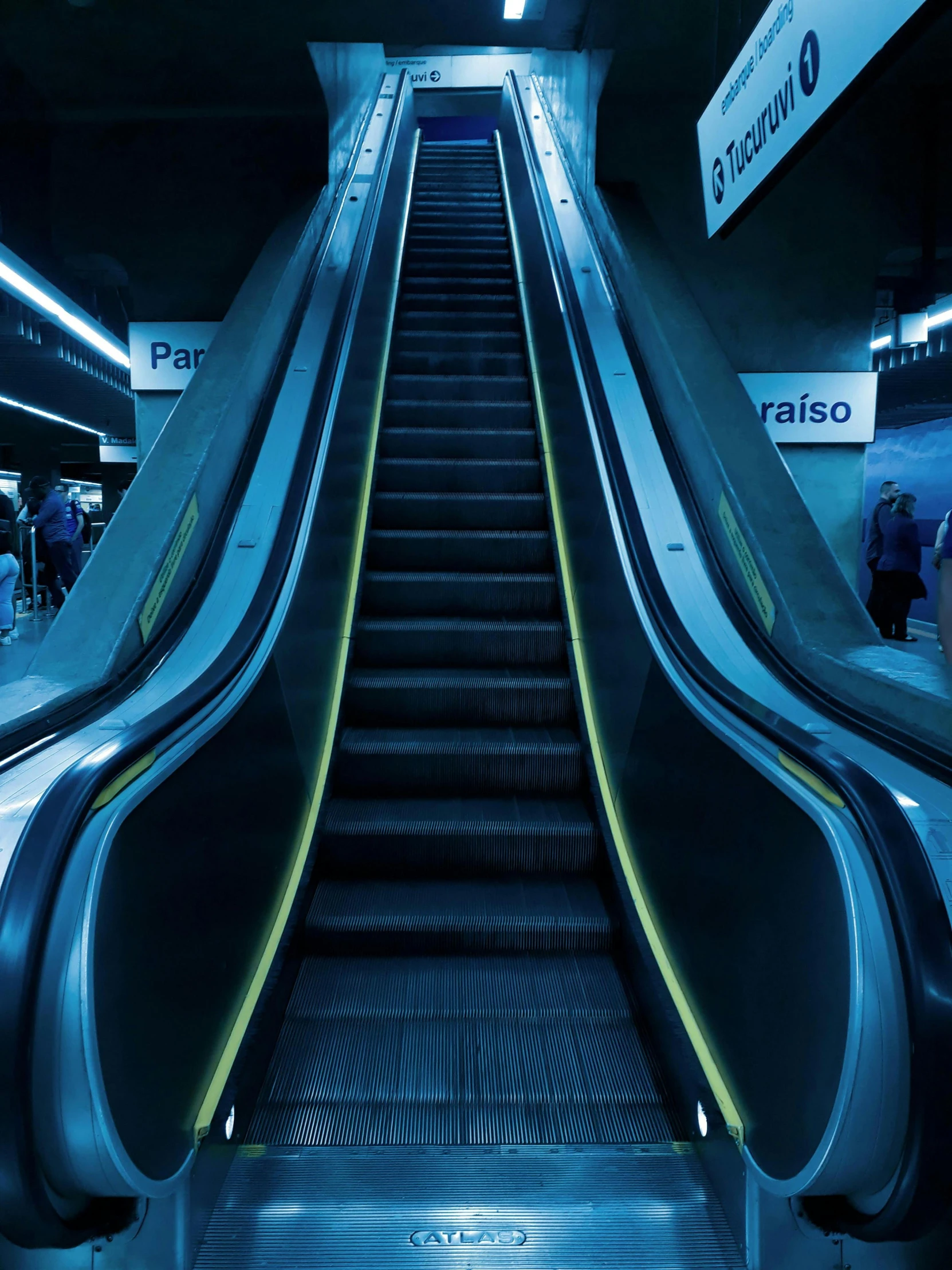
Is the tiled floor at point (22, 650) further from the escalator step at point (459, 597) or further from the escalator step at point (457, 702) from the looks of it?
the escalator step at point (457, 702)

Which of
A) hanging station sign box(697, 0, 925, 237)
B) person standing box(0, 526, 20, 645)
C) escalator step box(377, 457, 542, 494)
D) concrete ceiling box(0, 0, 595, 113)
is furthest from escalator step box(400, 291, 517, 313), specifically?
person standing box(0, 526, 20, 645)

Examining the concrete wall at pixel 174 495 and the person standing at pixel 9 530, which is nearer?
the concrete wall at pixel 174 495

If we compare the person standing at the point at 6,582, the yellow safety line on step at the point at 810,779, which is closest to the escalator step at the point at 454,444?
→ the yellow safety line on step at the point at 810,779

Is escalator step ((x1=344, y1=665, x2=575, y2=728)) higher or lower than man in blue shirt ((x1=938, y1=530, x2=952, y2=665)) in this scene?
lower

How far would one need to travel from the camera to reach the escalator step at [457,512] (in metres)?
4.19

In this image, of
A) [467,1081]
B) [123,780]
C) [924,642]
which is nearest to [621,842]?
[467,1081]

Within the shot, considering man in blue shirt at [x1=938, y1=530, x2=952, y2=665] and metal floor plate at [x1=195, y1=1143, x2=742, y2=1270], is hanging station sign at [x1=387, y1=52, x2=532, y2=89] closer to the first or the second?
man in blue shirt at [x1=938, y1=530, x2=952, y2=665]

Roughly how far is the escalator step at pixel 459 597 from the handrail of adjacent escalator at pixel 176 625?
80 centimetres

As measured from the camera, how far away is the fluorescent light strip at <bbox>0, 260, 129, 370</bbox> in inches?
261

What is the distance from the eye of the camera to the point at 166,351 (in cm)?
597

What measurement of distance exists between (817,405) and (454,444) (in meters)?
2.79

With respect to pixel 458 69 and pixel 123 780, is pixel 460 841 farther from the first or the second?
pixel 458 69

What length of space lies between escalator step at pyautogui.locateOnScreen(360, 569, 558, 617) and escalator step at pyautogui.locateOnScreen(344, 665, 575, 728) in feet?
1.82

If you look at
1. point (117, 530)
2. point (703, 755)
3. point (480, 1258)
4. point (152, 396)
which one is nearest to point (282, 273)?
point (152, 396)
